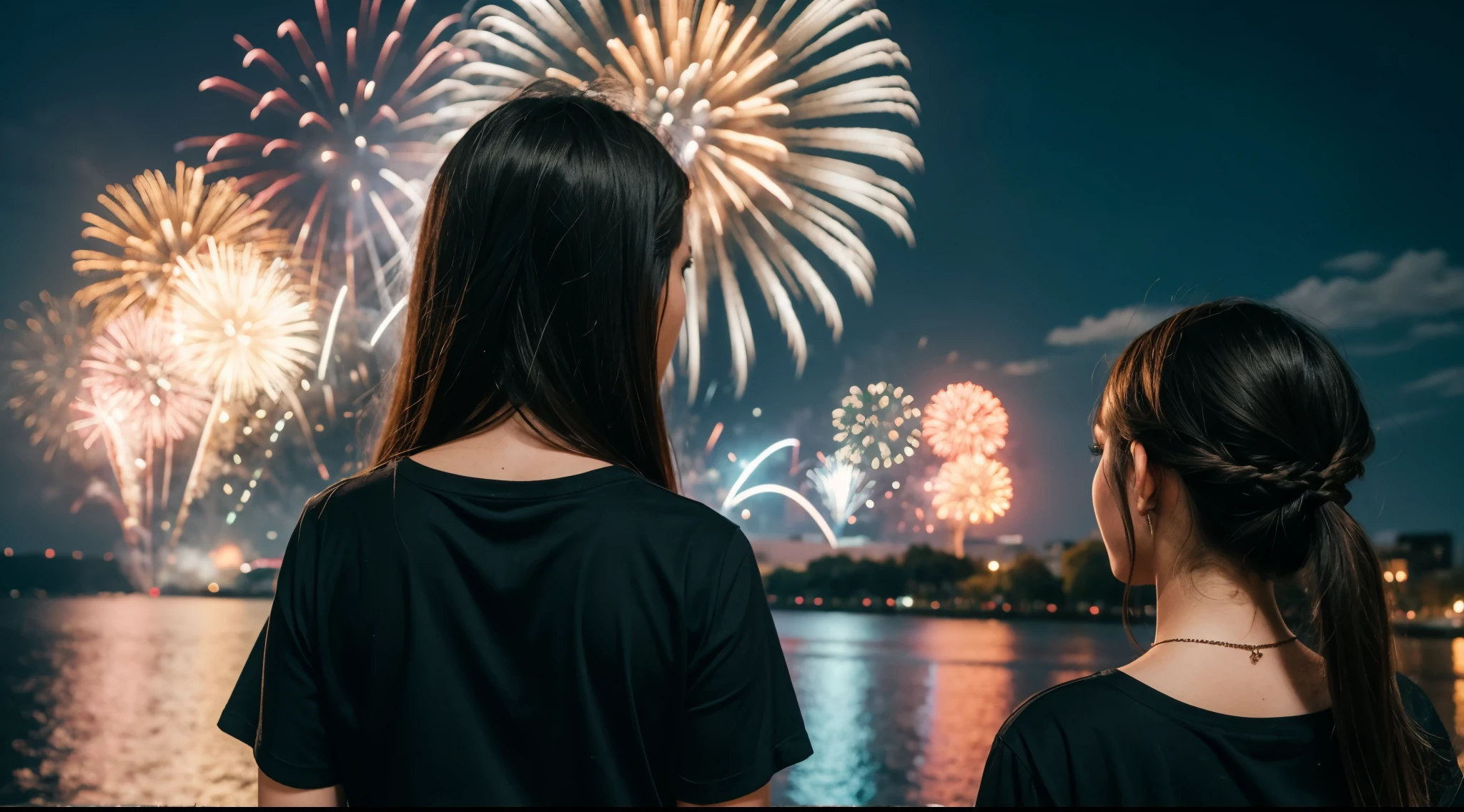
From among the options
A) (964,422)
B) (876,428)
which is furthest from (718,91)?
(876,428)

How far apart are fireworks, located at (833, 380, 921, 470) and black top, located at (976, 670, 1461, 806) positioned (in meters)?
28.5

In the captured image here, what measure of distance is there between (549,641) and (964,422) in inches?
841

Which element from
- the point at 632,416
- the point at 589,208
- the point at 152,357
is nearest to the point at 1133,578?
the point at 632,416

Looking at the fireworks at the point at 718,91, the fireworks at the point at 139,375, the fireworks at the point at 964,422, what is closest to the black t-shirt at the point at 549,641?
the fireworks at the point at 718,91

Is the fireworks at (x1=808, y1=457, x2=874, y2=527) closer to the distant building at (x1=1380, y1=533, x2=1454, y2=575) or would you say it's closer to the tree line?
the tree line

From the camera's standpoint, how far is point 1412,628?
2114 inches

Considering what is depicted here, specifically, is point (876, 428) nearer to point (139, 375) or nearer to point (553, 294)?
point (139, 375)

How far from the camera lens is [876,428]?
101 ft

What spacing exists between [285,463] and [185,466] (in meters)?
5.75

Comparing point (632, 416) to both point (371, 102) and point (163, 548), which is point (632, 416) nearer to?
point (371, 102)

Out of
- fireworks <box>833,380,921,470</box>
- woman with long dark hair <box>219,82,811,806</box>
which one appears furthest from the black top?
fireworks <box>833,380,921,470</box>

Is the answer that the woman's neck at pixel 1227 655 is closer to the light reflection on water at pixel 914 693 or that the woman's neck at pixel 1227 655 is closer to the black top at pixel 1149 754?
the black top at pixel 1149 754

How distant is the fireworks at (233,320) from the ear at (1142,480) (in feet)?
61.8

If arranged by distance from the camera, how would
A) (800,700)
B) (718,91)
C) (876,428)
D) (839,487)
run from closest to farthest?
(718,91), (839,487), (876,428), (800,700)
